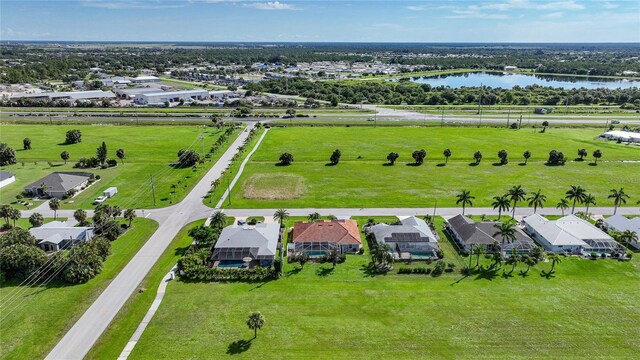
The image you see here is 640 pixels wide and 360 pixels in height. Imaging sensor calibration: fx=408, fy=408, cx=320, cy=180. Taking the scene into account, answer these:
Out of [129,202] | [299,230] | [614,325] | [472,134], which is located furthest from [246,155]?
[614,325]

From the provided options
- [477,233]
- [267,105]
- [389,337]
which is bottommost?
[389,337]

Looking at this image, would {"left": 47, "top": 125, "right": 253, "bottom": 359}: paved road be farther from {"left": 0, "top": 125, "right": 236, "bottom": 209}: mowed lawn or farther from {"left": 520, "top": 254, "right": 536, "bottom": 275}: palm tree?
{"left": 520, "top": 254, "right": 536, "bottom": 275}: palm tree

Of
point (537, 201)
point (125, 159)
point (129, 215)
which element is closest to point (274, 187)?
point (129, 215)

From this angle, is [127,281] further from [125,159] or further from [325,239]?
[125,159]

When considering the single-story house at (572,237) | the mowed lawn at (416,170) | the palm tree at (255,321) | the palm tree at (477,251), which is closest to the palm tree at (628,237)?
the single-story house at (572,237)

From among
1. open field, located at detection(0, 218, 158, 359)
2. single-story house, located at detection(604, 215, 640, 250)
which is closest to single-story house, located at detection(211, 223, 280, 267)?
open field, located at detection(0, 218, 158, 359)

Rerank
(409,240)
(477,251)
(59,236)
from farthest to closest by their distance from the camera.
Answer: (409,240)
(59,236)
(477,251)

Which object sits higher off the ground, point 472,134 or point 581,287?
point 472,134

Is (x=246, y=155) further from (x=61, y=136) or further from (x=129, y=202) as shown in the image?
(x=61, y=136)
